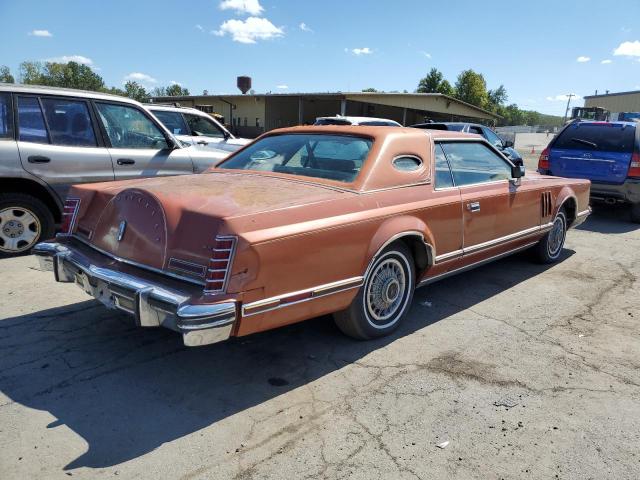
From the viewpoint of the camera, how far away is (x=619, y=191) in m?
8.28

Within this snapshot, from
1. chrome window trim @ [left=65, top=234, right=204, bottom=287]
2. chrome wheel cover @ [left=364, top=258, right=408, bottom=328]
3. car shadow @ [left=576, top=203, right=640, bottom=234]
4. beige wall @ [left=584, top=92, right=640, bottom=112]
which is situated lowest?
car shadow @ [left=576, top=203, right=640, bottom=234]

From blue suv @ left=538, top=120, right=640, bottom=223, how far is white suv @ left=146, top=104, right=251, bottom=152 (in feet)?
18.8

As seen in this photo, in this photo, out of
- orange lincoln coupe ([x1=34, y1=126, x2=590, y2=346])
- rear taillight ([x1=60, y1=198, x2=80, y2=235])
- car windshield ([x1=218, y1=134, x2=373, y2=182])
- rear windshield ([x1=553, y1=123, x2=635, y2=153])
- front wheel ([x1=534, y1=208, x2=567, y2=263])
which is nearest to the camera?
orange lincoln coupe ([x1=34, y1=126, x2=590, y2=346])

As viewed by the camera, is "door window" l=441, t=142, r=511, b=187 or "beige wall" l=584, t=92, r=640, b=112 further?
"beige wall" l=584, t=92, r=640, b=112

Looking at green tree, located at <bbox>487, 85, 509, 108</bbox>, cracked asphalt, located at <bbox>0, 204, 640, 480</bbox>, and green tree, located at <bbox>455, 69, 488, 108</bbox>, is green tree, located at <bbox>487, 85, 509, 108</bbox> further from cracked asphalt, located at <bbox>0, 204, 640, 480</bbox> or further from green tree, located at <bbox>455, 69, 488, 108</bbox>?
cracked asphalt, located at <bbox>0, 204, 640, 480</bbox>

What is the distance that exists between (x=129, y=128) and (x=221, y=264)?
4.32 meters

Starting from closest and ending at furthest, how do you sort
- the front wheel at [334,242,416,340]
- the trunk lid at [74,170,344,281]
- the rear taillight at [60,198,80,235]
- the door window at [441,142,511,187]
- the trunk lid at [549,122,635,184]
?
1. the trunk lid at [74,170,344,281]
2. the front wheel at [334,242,416,340]
3. the rear taillight at [60,198,80,235]
4. the door window at [441,142,511,187]
5. the trunk lid at [549,122,635,184]

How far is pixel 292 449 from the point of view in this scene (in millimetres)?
2529

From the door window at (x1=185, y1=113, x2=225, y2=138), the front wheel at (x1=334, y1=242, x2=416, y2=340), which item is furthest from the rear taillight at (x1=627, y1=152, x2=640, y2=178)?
the door window at (x1=185, y1=113, x2=225, y2=138)

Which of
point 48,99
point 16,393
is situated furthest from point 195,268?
point 48,99

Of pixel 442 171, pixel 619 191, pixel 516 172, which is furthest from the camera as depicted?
pixel 619 191

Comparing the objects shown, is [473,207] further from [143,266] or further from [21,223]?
[21,223]

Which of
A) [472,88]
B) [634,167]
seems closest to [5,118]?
[634,167]

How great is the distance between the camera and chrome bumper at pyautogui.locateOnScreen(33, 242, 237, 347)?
258 cm
